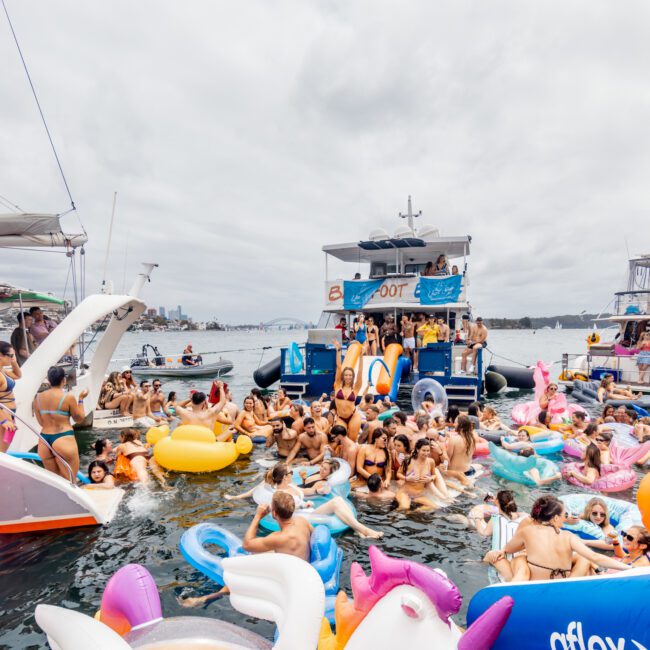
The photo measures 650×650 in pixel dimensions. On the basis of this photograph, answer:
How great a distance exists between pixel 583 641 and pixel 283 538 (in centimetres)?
263

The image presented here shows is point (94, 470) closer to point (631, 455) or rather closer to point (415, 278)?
point (631, 455)

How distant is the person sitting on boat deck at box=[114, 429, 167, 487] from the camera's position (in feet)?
25.9

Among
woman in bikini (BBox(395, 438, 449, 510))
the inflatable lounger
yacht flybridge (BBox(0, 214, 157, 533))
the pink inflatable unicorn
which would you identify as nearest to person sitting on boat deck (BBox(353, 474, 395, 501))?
woman in bikini (BBox(395, 438, 449, 510))

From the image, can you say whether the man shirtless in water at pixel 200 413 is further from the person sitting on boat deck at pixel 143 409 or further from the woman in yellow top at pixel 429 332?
the woman in yellow top at pixel 429 332

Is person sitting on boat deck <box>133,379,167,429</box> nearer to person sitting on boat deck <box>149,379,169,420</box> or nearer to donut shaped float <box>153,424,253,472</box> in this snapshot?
person sitting on boat deck <box>149,379,169,420</box>

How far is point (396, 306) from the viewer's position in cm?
1744

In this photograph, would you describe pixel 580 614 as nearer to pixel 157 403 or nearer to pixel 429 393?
pixel 429 393

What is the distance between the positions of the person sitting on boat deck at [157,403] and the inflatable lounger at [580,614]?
38.4 feet

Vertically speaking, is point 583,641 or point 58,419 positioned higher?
point 58,419

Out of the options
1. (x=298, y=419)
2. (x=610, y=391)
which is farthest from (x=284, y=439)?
(x=610, y=391)

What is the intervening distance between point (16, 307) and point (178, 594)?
8940mm

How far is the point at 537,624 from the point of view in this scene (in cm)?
287

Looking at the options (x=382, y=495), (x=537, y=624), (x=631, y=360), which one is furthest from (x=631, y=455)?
(x=631, y=360)

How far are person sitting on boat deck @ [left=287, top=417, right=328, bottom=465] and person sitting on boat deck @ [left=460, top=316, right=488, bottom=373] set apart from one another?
8826 mm
